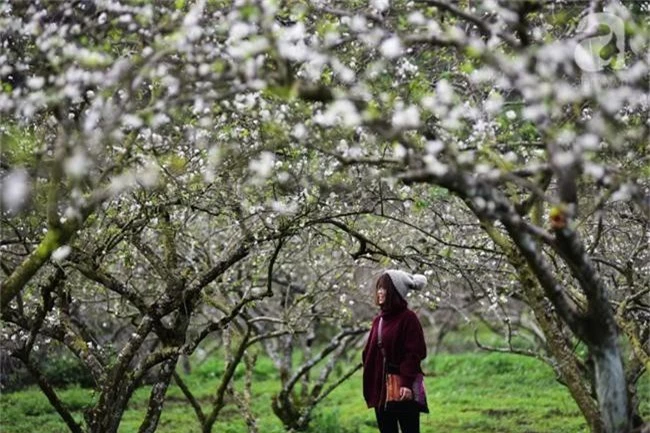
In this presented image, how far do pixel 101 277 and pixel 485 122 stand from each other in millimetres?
3933

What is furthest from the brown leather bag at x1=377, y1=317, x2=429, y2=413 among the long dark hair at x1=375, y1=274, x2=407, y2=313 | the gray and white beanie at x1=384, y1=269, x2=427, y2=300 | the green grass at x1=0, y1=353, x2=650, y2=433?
the green grass at x1=0, y1=353, x2=650, y2=433

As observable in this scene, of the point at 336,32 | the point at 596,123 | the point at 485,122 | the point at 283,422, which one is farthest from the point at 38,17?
the point at 283,422

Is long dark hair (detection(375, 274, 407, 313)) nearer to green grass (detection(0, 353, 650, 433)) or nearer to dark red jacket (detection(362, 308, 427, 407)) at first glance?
dark red jacket (detection(362, 308, 427, 407))

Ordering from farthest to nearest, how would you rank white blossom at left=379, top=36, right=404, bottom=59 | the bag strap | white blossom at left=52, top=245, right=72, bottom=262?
the bag strap → white blossom at left=52, top=245, right=72, bottom=262 → white blossom at left=379, top=36, right=404, bottom=59

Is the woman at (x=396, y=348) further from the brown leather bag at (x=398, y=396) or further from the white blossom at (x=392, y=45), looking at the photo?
the white blossom at (x=392, y=45)

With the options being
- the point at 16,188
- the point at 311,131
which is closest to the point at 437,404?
the point at 16,188

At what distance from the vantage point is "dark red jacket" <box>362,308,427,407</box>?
342 inches

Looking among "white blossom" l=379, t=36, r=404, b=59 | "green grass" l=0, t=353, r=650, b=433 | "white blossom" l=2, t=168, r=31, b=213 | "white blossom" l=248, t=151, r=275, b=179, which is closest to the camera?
"white blossom" l=379, t=36, r=404, b=59

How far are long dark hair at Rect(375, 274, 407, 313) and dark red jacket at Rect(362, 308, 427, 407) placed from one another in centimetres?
7

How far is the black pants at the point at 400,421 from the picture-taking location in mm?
8742

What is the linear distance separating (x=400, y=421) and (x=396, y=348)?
0.68 m

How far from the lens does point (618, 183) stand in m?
5.54

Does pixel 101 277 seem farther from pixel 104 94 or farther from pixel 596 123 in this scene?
pixel 596 123

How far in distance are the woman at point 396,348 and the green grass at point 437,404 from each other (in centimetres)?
484
